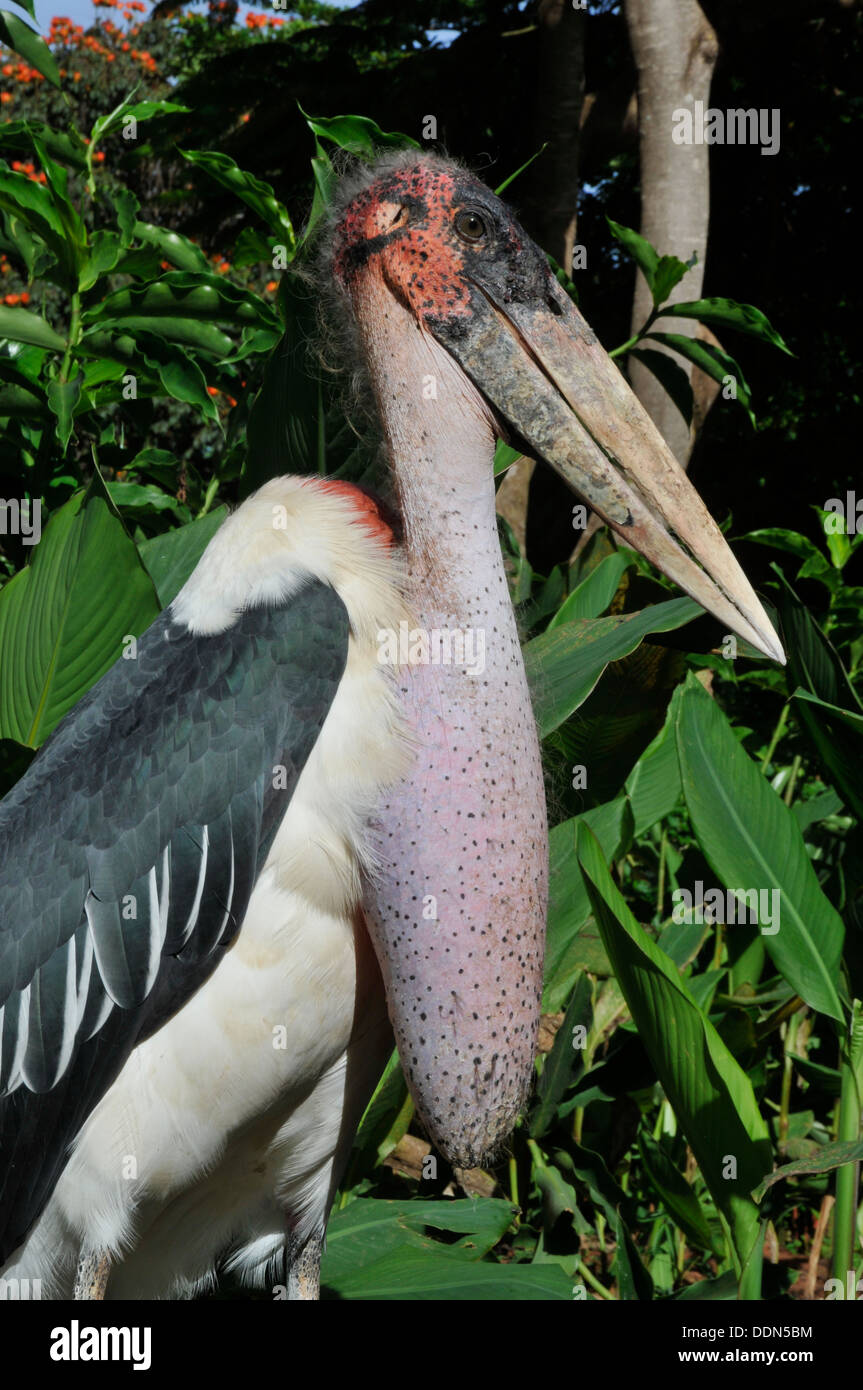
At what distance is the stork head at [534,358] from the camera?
5.11ft

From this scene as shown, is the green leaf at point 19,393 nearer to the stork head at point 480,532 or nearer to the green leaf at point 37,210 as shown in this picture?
the green leaf at point 37,210

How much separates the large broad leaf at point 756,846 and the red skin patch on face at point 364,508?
80 centimetres

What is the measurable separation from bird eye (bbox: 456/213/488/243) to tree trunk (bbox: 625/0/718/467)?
2.82m

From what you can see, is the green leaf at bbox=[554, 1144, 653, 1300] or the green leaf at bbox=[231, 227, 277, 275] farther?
the green leaf at bbox=[231, 227, 277, 275]

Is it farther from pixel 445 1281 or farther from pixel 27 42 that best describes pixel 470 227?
Answer: pixel 445 1281

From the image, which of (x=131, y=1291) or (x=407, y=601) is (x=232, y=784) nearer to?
(x=407, y=601)

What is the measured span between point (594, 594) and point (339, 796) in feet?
4.15

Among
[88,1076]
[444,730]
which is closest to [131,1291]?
[88,1076]

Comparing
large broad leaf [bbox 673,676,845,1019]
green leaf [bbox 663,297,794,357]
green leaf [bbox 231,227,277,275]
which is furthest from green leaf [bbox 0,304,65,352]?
large broad leaf [bbox 673,676,845,1019]

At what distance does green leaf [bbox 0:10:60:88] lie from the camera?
251 cm

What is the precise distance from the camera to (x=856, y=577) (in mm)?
6895

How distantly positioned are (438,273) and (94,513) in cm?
81

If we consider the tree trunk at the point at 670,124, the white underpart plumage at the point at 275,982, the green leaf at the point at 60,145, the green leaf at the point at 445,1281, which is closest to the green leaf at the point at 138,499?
the green leaf at the point at 60,145

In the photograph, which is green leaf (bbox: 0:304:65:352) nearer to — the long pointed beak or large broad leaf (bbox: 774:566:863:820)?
the long pointed beak
